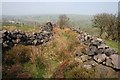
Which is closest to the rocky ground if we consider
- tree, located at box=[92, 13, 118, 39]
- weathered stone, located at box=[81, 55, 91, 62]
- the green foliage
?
weathered stone, located at box=[81, 55, 91, 62]

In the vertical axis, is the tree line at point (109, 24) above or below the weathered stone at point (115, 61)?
above

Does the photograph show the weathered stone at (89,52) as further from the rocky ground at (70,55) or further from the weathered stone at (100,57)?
the weathered stone at (100,57)

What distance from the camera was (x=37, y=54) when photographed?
46.1ft

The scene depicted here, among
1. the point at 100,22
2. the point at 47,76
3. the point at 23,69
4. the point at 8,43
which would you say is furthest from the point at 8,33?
the point at 100,22

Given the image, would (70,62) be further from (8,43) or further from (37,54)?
(8,43)

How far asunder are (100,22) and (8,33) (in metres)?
20.0

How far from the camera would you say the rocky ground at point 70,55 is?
11.4 meters

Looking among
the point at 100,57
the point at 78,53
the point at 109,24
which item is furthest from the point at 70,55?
the point at 109,24

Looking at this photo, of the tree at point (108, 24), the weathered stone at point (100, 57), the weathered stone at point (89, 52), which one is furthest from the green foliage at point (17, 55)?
the tree at point (108, 24)

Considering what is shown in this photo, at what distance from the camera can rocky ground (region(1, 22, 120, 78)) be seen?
11.4m

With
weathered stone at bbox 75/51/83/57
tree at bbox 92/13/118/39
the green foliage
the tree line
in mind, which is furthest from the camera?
tree at bbox 92/13/118/39

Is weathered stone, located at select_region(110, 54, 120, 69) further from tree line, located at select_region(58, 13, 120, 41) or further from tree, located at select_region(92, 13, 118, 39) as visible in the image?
tree, located at select_region(92, 13, 118, 39)

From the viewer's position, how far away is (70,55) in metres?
13.6

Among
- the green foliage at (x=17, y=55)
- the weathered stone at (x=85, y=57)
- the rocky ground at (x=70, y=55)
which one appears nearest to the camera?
the rocky ground at (x=70, y=55)
